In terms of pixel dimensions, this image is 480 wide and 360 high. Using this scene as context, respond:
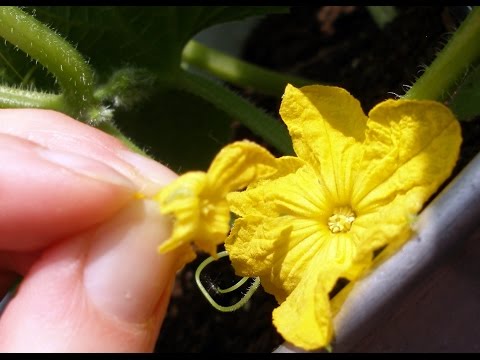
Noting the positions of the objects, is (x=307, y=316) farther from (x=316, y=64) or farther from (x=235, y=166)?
(x=316, y=64)

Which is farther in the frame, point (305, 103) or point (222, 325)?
point (222, 325)

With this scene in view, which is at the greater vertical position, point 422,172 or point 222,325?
point 422,172

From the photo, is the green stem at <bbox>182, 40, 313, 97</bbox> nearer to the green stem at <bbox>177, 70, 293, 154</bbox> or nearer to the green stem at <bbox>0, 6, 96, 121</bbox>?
the green stem at <bbox>177, 70, 293, 154</bbox>

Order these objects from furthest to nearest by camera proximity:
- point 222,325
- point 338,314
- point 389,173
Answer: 1. point 222,325
2. point 389,173
3. point 338,314

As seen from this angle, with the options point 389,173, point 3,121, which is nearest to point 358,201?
point 389,173

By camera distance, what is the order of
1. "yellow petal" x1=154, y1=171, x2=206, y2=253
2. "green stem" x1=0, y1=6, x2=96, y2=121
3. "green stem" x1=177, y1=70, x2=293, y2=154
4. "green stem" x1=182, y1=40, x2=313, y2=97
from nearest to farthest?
"yellow petal" x1=154, y1=171, x2=206, y2=253
"green stem" x1=0, y1=6, x2=96, y2=121
"green stem" x1=177, y1=70, x2=293, y2=154
"green stem" x1=182, y1=40, x2=313, y2=97

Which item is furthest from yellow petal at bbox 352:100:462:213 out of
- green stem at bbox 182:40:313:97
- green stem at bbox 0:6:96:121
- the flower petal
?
green stem at bbox 182:40:313:97
